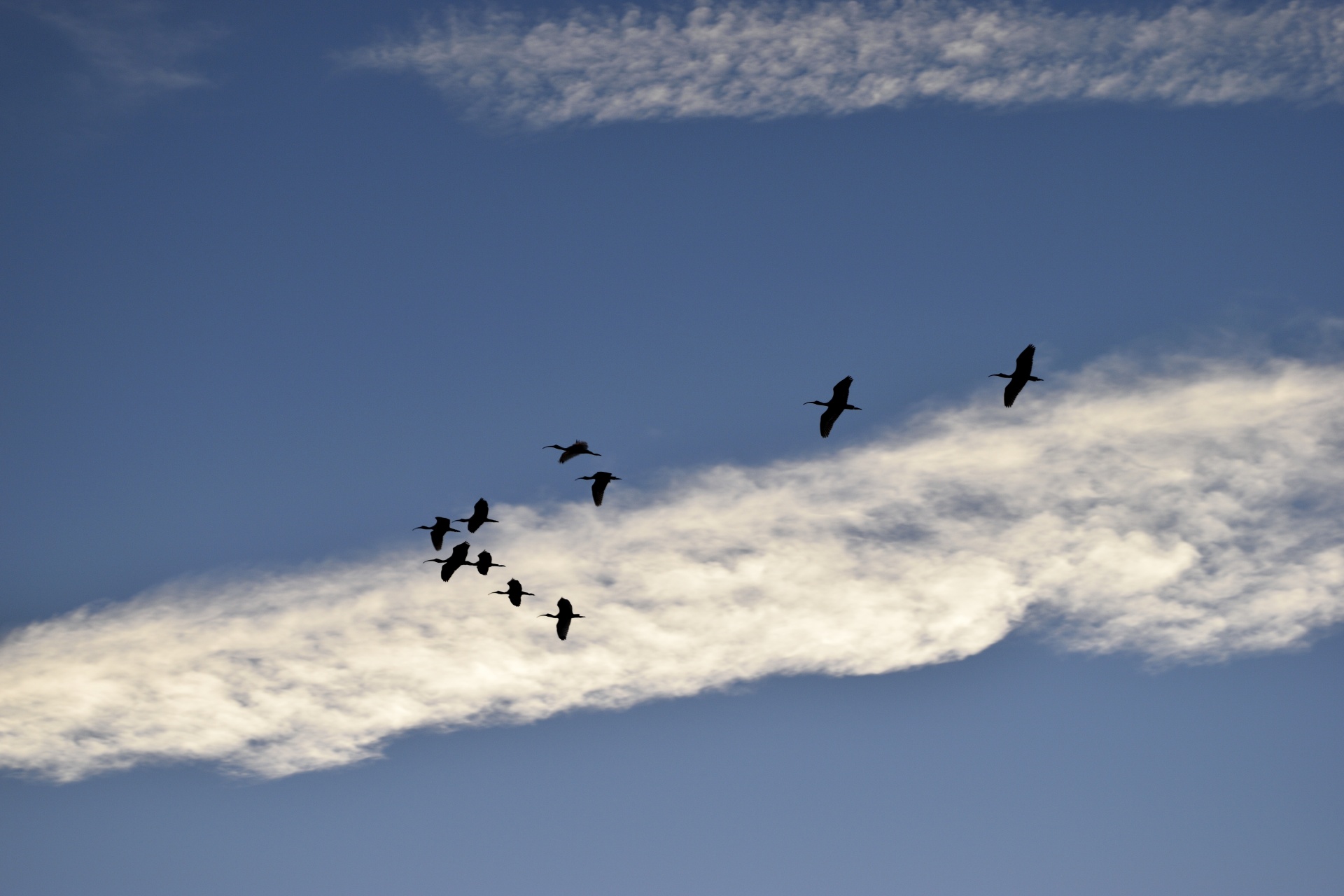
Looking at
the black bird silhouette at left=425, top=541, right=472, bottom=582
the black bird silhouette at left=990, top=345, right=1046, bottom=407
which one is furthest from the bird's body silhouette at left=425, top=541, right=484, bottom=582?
the black bird silhouette at left=990, top=345, right=1046, bottom=407

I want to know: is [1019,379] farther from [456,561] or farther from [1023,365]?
[456,561]

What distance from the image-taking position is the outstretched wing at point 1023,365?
230ft

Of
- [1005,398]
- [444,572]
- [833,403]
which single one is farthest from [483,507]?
[1005,398]

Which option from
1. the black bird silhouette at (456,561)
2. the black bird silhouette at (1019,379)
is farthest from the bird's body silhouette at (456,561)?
the black bird silhouette at (1019,379)

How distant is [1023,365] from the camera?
70.9 m

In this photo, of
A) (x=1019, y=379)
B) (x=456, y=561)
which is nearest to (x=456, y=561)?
(x=456, y=561)

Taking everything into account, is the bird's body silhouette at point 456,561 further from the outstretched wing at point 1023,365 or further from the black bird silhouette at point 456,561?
the outstretched wing at point 1023,365

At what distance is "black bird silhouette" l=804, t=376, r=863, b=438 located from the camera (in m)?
72.2

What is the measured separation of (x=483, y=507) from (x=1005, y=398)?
96.8 ft

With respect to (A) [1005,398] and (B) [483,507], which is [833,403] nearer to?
(A) [1005,398]

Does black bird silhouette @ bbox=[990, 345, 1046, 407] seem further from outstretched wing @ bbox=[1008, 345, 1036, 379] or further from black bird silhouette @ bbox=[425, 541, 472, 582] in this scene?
black bird silhouette @ bbox=[425, 541, 472, 582]

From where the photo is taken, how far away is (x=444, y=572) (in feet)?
281

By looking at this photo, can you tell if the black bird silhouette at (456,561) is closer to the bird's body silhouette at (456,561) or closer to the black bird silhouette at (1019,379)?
the bird's body silhouette at (456,561)

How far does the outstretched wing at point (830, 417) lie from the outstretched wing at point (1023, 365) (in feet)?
26.2
